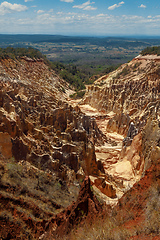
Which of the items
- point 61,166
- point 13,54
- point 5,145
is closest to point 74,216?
point 61,166

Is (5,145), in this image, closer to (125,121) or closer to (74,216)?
(74,216)

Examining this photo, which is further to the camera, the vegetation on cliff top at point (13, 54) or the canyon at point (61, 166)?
the vegetation on cliff top at point (13, 54)

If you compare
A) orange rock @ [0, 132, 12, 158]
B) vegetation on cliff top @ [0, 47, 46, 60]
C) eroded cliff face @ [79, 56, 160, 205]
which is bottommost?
eroded cliff face @ [79, 56, 160, 205]

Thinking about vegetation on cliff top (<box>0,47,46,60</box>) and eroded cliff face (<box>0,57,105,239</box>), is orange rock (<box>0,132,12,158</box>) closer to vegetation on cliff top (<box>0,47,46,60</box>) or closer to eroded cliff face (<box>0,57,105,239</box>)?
eroded cliff face (<box>0,57,105,239</box>)

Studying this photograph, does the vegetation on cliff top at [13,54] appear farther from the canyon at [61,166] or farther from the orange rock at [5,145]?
the orange rock at [5,145]

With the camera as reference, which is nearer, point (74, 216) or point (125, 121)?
point (74, 216)

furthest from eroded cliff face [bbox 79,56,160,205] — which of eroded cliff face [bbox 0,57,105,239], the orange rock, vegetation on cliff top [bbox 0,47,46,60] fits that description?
vegetation on cliff top [bbox 0,47,46,60]

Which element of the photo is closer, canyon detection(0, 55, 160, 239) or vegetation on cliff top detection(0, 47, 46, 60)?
canyon detection(0, 55, 160, 239)

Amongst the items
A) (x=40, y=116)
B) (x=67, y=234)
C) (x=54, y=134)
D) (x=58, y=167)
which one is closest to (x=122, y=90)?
(x=40, y=116)

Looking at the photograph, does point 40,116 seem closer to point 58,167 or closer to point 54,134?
point 54,134

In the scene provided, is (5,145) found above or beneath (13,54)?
beneath

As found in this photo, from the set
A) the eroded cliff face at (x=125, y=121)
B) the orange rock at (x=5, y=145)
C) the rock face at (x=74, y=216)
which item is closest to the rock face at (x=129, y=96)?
the eroded cliff face at (x=125, y=121)
